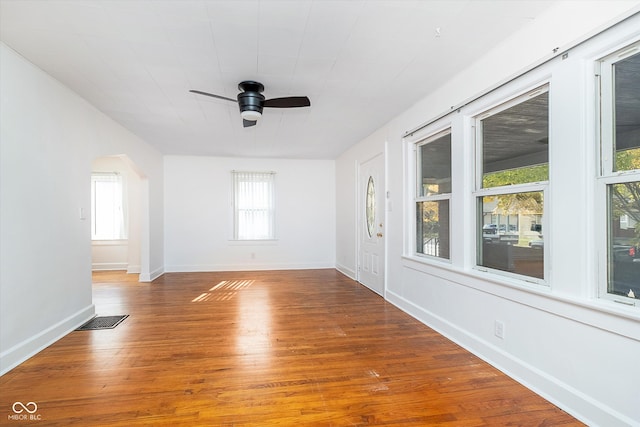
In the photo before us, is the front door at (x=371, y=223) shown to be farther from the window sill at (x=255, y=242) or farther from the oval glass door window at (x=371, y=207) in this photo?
the window sill at (x=255, y=242)

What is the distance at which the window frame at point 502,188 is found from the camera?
2.15 meters

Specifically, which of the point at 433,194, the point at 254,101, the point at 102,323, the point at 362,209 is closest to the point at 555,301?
the point at 433,194

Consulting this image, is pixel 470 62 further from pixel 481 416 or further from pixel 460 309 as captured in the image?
pixel 481 416

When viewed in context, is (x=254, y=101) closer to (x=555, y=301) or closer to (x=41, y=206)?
(x=41, y=206)

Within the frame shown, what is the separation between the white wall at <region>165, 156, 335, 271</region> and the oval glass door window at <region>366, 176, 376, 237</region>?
204cm

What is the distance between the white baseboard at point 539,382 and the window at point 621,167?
25.3 inches

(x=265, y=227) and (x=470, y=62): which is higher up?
(x=470, y=62)

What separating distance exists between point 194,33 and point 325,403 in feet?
8.93

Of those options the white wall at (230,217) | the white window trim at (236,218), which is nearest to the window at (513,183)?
the white wall at (230,217)

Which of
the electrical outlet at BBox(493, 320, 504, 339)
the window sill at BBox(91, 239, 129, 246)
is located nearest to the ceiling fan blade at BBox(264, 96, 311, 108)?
the electrical outlet at BBox(493, 320, 504, 339)

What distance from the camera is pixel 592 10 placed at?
1.80 metres

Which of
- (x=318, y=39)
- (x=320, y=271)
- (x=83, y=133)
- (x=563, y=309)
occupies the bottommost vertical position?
(x=320, y=271)

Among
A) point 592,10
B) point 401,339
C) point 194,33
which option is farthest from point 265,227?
point 592,10

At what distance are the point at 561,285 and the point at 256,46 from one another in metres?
2.75
